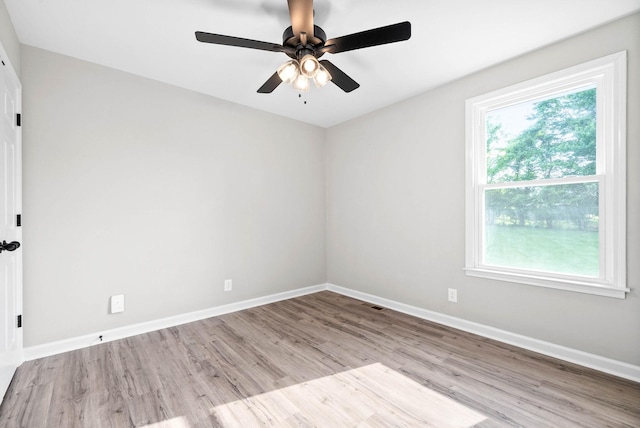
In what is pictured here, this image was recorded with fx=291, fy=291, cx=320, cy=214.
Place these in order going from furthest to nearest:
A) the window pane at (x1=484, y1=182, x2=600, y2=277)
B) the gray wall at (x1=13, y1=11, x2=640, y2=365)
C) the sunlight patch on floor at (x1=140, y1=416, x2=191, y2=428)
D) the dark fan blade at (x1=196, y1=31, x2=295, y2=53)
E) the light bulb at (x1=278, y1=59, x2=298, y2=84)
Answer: the gray wall at (x1=13, y1=11, x2=640, y2=365) < the window pane at (x1=484, y1=182, x2=600, y2=277) < the light bulb at (x1=278, y1=59, x2=298, y2=84) < the dark fan blade at (x1=196, y1=31, x2=295, y2=53) < the sunlight patch on floor at (x1=140, y1=416, x2=191, y2=428)

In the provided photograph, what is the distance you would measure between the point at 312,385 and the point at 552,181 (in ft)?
8.04

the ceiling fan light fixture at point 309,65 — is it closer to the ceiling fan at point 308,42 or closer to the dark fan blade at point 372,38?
the ceiling fan at point 308,42

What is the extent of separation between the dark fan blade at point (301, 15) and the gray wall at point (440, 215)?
6.09 ft

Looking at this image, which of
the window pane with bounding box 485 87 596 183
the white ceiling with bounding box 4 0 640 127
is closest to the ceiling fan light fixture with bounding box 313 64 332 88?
the white ceiling with bounding box 4 0 640 127

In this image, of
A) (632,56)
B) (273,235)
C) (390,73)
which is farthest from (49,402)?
(632,56)

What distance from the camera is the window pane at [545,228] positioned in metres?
2.22

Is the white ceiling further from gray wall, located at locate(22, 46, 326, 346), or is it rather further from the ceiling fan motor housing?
gray wall, located at locate(22, 46, 326, 346)

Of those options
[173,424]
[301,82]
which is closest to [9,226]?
[173,424]

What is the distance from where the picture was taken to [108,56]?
2.51 metres

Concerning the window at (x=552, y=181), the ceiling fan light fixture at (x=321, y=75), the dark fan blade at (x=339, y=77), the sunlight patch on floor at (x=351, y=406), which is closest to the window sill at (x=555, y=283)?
the window at (x=552, y=181)

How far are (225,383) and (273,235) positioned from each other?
6.74 feet

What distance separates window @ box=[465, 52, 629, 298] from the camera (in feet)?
6.84

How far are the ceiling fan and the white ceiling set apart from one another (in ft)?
0.78

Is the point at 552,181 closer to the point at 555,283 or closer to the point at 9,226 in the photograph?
the point at 555,283
